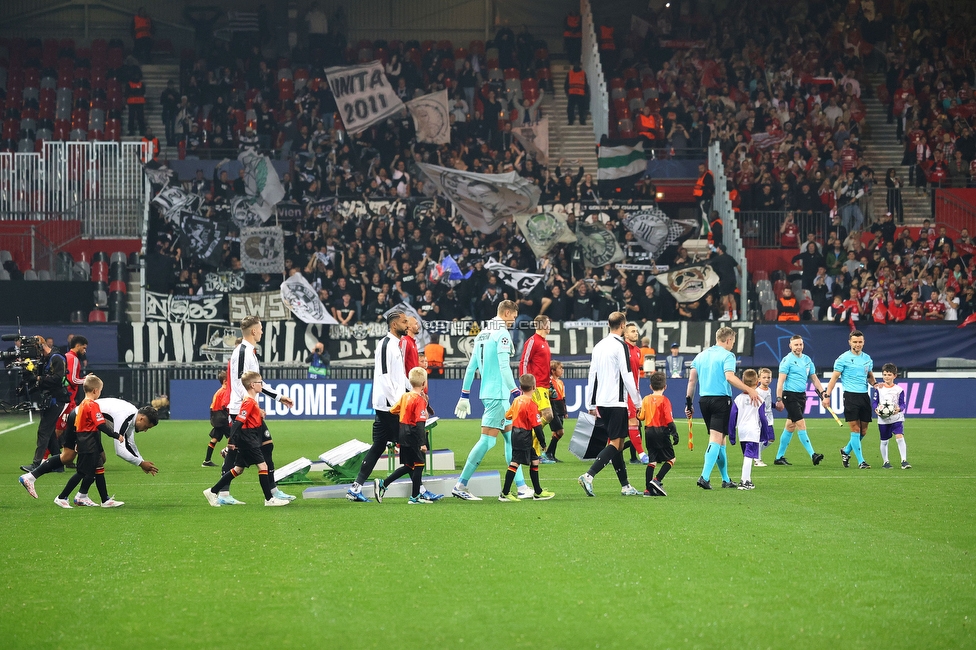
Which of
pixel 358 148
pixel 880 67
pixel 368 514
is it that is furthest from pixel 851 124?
pixel 368 514

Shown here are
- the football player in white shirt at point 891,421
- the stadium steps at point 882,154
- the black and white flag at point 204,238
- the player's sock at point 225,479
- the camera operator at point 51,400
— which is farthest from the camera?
the stadium steps at point 882,154

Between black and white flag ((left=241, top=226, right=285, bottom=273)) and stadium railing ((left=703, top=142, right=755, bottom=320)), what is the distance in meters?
12.5

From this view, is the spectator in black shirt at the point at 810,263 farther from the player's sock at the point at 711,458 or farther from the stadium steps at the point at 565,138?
the player's sock at the point at 711,458

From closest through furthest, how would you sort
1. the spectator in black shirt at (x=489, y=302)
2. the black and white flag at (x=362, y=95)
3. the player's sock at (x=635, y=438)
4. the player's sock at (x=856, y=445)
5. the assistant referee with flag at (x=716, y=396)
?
the assistant referee with flag at (x=716, y=396), the player's sock at (x=635, y=438), the player's sock at (x=856, y=445), the spectator in black shirt at (x=489, y=302), the black and white flag at (x=362, y=95)

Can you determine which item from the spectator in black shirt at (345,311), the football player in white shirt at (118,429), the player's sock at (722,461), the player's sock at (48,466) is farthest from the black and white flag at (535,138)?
the player's sock at (48,466)

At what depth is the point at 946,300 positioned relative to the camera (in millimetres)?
29266

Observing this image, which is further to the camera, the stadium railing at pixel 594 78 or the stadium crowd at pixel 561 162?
the stadium railing at pixel 594 78

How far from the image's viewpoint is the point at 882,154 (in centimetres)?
3716

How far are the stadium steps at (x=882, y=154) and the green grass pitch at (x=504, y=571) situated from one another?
23666 mm

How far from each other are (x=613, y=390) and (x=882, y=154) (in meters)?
28.8

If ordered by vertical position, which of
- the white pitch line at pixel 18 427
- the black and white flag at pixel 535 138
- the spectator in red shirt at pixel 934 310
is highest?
the black and white flag at pixel 535 138

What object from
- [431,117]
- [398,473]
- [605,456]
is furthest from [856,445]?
[431,117]

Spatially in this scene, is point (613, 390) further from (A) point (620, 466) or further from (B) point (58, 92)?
(B) point (58, 92)

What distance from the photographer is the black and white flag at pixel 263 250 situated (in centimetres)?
2947
